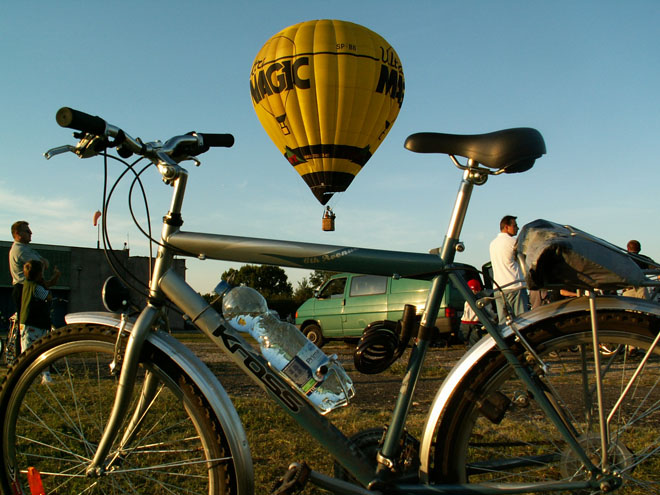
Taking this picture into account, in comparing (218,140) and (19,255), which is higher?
(218,140)

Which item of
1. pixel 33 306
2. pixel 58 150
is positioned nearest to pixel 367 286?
pixel 33 306

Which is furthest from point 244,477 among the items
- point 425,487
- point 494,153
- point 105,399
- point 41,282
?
point 41,282

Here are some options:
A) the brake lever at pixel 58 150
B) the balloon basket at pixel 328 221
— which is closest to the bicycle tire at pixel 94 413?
the brake lever at pixel 58 150

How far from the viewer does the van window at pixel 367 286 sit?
12.7m

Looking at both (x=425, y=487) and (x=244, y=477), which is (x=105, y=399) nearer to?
(x=244, y=477)

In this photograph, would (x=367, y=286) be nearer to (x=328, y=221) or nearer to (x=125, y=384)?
(x=328, y=221)

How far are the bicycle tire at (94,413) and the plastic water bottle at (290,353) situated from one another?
28 cm

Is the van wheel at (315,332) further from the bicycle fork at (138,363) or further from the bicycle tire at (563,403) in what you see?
the bicycle tire at (563,403)

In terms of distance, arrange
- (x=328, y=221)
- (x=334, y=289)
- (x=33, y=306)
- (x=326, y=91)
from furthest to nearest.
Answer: (x=328, y=221)
(x=334, y=289)
(x=326, y=91)
(x=33, y=306)

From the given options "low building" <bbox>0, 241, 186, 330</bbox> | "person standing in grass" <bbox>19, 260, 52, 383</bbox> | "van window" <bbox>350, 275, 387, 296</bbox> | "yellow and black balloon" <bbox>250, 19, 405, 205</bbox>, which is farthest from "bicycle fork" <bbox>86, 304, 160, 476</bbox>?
"low building" <bbox>0, 241, 186, 330</bbox>

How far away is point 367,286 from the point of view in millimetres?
13000

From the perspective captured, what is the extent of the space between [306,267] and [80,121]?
895mm

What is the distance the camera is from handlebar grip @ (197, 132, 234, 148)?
214 cm

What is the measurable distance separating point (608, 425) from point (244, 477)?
1.20m
